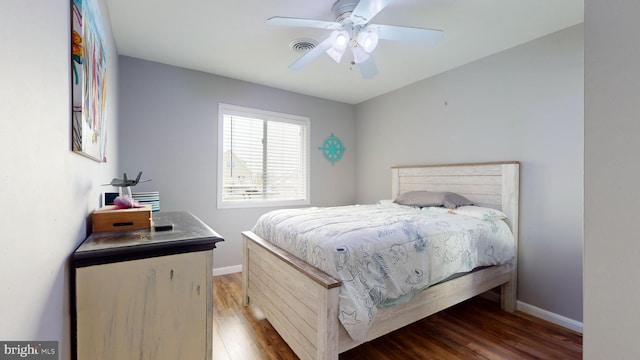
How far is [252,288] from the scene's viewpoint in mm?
2424

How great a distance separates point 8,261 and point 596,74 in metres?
1.54

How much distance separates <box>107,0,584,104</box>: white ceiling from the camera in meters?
1.97

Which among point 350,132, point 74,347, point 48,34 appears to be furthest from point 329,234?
point 350,132

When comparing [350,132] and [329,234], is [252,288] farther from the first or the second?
[350,132]

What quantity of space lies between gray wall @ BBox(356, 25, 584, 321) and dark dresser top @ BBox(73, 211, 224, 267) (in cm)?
274

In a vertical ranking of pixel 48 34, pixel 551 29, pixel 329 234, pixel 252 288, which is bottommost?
pixel 252 288

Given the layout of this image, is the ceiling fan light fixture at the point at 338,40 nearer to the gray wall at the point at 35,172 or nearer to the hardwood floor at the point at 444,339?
the gray wall at the point at 35,172

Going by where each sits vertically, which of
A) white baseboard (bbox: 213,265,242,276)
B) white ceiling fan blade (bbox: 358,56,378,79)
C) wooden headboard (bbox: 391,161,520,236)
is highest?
white ceiling fan blade (bbox: 358,56,378,79)

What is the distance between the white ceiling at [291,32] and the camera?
1972mm

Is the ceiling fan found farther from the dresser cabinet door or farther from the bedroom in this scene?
the dresser cabinet door

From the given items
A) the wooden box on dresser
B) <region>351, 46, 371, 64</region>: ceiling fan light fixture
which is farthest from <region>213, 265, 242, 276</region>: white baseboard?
<region>351, 46, 371, 64</region>: ceiling fan light fixture

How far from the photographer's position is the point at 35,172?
662 millimetres

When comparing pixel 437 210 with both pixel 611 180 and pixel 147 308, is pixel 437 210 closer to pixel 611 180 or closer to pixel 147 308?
pixel 611 180

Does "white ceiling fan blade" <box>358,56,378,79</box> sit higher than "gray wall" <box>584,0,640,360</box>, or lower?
higher
